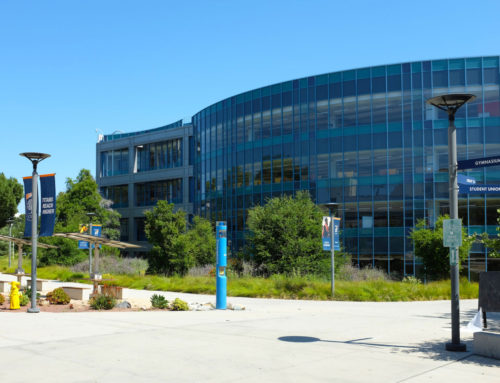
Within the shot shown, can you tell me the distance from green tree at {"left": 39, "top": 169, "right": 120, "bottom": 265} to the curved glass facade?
15.9m

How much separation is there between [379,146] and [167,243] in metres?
18.0

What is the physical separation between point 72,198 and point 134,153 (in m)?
15.4

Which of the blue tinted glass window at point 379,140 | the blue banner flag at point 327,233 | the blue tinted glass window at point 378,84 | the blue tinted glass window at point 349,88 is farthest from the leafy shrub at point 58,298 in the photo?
the blue tinted glass window at point 378,84

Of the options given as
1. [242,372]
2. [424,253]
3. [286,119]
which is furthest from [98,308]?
[286,119]

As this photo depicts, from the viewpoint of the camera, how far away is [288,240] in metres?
31.0

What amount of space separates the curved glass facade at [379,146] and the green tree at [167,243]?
453 inches

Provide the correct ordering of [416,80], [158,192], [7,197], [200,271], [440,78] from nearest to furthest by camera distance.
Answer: [200,271]
[440,78]
[416,80]
[158,192]
[7,197]

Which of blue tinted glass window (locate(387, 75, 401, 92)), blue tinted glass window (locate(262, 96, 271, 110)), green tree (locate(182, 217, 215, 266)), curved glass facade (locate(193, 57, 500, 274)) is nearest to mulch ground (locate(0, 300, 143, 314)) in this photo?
green tree (locate(182, 217, 215, 266))

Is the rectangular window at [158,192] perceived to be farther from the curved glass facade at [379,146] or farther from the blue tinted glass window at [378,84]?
the blue tinted glass window at [378,84]

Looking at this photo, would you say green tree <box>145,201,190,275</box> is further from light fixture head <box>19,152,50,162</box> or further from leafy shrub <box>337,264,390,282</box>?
light fixture head <box>19,152,50,162</box>

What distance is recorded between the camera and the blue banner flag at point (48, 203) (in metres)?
18.4

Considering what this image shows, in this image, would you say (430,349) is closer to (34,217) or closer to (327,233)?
(327,233)

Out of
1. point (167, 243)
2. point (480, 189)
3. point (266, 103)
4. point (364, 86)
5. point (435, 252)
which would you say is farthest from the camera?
point (266, 103)

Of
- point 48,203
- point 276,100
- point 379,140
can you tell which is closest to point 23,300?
point 48,203
